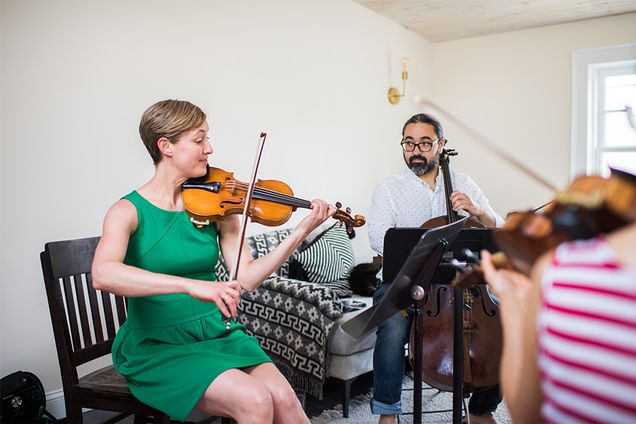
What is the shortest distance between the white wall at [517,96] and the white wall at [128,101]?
148cm

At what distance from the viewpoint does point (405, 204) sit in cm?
278

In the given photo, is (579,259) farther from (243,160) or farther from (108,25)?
(243,160)

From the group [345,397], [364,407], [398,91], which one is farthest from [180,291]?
[398,91]

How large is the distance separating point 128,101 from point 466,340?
178 centimetres

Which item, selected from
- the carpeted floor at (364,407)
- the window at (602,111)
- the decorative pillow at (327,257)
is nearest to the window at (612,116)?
the window at (602,111)

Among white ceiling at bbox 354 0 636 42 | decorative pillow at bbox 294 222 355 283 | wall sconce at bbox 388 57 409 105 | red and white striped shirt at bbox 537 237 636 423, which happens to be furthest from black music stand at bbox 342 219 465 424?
wall sconce at bbox 388 57 409 105

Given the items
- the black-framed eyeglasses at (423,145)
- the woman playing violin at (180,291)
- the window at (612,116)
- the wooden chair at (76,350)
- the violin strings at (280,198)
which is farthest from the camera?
the window at (612,116)

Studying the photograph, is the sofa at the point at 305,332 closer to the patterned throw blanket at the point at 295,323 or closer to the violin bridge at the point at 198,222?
the patterned throw blanket at the point at 295,323

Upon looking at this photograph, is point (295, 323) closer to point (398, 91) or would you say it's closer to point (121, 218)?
point (121, 218)

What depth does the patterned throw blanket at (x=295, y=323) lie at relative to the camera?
2703 mm

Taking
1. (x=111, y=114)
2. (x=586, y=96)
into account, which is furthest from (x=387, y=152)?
(x=111, y=114)

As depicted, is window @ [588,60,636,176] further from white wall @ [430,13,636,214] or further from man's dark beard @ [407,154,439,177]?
man's dark beard @ [407,154,439,177]

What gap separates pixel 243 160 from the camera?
336 cm

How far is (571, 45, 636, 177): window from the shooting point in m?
4.73
